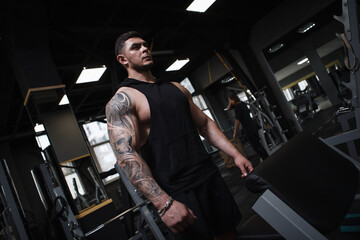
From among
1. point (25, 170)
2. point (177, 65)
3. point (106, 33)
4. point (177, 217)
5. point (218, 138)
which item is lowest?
point (177, 217)

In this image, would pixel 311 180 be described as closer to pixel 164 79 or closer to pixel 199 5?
pixel 164 79

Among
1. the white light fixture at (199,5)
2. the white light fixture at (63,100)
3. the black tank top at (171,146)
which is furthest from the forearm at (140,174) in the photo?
the white light fixture at (199,5)

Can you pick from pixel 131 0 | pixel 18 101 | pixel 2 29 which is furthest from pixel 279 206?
pixel 18 101

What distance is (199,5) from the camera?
538 cm

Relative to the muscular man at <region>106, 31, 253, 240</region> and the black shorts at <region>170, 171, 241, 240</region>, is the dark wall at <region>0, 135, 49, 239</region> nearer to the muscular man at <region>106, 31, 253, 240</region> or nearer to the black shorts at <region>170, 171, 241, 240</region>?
the muscular man at <region>106, 31, 253, 240</region>

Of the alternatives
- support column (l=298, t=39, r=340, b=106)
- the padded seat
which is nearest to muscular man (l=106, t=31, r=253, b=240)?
the padded seat

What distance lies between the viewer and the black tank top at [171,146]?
1.04 meters

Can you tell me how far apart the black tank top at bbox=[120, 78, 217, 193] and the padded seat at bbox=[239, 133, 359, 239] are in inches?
14.9

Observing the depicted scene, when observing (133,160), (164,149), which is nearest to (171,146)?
(164,149)

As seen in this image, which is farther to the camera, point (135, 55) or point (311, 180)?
point (135, 55)

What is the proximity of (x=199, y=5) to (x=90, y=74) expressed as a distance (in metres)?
3.19

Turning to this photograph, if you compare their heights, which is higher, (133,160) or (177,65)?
(177,65)

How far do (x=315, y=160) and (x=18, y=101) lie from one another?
7233 mm

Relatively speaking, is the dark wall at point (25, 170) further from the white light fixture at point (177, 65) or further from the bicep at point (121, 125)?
the bicep at point (121, 125)
